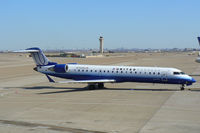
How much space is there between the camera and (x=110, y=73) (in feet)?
99.5

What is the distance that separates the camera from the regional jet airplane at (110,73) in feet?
94.1

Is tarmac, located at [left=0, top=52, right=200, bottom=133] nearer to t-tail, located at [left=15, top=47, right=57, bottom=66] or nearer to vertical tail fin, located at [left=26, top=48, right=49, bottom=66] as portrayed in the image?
t-tail, located at [left=15, top=47, right=57, bottom=66]

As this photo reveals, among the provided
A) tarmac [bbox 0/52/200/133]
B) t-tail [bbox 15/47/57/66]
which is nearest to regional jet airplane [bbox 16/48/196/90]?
t-tail [bbox 15/47/57/66]

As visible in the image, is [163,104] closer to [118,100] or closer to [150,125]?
[118,100]

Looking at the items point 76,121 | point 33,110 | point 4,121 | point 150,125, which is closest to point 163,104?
point 150,125

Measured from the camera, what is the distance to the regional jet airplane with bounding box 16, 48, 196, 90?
94.1ft

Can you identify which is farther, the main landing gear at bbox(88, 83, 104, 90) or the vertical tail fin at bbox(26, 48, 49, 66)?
the vertical tail fin at bbox(26, 48, 49, 66)

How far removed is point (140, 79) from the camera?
96.3 ft

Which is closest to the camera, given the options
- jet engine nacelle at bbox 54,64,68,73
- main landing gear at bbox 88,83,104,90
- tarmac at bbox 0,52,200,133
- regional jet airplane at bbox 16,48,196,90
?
tarmac at bbox 0,52,200,133

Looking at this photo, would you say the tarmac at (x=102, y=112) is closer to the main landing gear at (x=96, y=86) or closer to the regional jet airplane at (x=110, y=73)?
the regional jet airplane at (x=110, y=73)

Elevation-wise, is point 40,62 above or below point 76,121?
above

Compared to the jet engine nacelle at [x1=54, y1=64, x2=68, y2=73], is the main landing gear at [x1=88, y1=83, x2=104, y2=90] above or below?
below

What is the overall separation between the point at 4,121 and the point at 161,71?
16712 mm

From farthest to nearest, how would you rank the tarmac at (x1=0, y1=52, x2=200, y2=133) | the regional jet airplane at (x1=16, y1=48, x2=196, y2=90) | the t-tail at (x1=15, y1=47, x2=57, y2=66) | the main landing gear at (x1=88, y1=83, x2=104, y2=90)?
the t-tail at (x1=15, y1=47, x2=57, y2=66) < the main landing gear at (x1=88, y1=83, x2=104, y2=90) < the regional jet airplane at (x1=16, y1=48, x2=196, y2=90) < the tarmac at (x1=0, y1=52, x2=200, y2=133)
